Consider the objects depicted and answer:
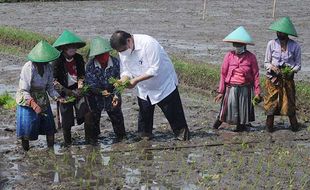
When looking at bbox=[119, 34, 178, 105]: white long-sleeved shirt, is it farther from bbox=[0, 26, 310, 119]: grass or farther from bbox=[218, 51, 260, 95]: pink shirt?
bbox=[0, 26, 310, 119]: grass

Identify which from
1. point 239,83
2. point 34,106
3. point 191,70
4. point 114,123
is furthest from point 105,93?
point 191,70

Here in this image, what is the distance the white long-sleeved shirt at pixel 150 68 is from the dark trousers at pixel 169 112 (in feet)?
0.29

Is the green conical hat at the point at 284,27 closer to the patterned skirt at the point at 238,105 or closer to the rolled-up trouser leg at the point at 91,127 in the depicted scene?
the patterned skirt at the point at 238,105

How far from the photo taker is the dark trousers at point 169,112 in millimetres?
8312

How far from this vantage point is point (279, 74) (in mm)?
8594

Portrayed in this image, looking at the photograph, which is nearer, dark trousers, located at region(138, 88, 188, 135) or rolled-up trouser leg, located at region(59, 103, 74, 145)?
rolled-up trouser leg, located at region(59, 103, 74, 145)

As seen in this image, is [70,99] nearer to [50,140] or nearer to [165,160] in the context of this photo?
[50,140]

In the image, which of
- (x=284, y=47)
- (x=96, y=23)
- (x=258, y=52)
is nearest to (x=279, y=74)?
(x=284, y=47)

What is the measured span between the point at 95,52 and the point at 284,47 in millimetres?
2263

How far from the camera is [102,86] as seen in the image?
27.1 ft

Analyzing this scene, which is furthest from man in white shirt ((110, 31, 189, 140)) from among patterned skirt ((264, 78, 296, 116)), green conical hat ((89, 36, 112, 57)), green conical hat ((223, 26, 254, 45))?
patterned skirt ((264, 78, 296, 116))

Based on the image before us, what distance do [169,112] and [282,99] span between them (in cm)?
141

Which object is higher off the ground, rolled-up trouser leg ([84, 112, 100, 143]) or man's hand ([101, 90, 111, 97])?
man's hand ([101, 90, 111, 97])

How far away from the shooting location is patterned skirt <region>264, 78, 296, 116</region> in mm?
8672
